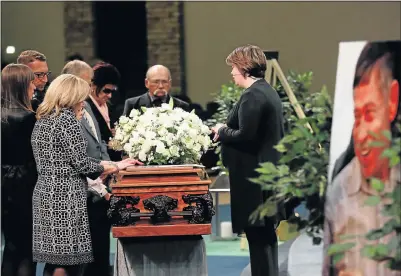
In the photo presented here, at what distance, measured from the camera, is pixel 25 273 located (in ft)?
16.9

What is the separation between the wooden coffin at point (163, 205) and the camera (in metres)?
4.55

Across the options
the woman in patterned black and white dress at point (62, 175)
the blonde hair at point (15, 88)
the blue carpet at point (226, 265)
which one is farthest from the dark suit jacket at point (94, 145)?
the blue carpet at point (226, 265)

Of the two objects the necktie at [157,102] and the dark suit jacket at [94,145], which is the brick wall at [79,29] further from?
the dark suit jacket at [94,145]

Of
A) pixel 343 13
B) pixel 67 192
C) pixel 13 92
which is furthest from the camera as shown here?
pixel 343 13

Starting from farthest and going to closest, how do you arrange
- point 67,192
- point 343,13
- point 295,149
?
point 343,13 < point 67,192 < point 295,149

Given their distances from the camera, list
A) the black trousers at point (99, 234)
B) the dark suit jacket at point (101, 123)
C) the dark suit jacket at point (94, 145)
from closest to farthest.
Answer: the dark suit jacket at point (94, 145) < the black trousers at point (99, 234) < the dark suit jacket at point (101, 123)

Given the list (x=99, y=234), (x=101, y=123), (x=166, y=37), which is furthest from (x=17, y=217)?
(x=166, y=37)

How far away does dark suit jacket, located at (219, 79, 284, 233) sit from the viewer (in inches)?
188

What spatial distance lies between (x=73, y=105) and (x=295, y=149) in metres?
1.82

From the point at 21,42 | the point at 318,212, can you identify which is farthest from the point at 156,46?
the point at 318,212

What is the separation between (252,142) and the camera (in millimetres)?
4848

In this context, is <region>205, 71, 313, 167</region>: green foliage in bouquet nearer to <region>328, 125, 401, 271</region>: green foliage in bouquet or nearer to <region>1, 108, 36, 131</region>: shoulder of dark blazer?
<region>1, 108, 36, 131</region>: shoulder of dark blazer

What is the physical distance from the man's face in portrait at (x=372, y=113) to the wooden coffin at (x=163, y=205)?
67.1 inches

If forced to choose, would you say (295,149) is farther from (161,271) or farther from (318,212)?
(161,271)
